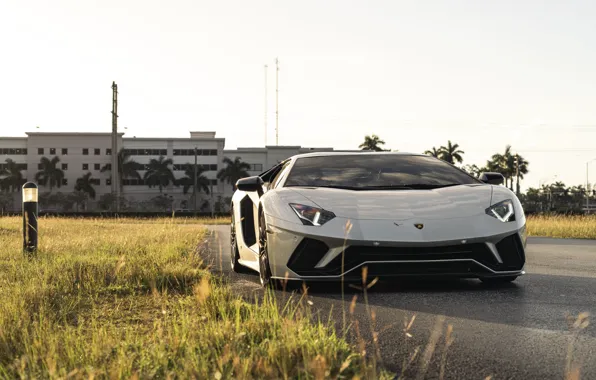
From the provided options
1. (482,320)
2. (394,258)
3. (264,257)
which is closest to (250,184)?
(264,257)

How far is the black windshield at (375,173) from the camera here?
6066 mm

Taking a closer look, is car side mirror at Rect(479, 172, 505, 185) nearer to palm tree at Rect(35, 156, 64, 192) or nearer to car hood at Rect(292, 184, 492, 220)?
car hood at Rect(292, 184, 492, 220)

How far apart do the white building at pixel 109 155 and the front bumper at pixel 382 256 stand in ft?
316

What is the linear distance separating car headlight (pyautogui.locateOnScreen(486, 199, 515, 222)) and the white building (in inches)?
3783

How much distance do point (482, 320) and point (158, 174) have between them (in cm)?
9714

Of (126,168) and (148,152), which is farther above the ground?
(148,152)

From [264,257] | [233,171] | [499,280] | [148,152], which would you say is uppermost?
[148,152]

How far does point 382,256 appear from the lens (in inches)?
203

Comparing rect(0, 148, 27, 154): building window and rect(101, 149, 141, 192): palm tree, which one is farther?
rect(0, 148, 27, 154): building window

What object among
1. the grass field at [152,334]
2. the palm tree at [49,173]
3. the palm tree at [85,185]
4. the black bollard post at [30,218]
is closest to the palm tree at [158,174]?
the palm tree at [85,185]

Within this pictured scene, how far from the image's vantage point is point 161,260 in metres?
7.57

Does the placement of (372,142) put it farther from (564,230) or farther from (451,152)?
(564,230)

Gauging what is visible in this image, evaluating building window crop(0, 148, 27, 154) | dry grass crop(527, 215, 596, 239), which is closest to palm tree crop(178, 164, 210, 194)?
building window crop(0, 148, 27, 154)

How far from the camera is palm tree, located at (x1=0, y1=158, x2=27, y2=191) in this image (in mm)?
99312
